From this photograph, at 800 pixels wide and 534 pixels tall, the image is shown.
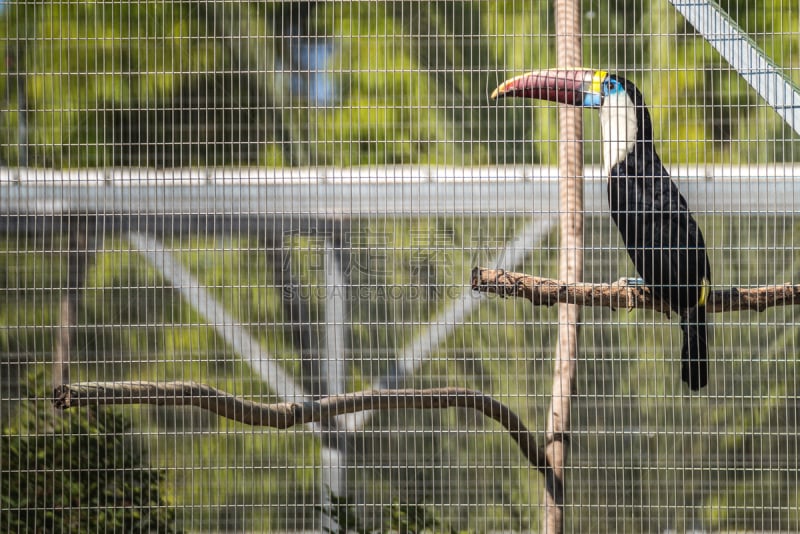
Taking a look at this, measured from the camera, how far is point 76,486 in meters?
2.90

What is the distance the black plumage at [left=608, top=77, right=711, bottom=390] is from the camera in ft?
9.35

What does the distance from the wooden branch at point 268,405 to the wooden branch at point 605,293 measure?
350 mm

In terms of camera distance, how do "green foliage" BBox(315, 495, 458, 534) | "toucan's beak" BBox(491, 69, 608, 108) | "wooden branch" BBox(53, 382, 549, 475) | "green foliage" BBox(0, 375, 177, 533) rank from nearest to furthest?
"wooden branch" BBox(53, 382, 549, 475), "green foliage" BBox(0, 375, 177, 533), "green foliage" BBox(315, 495, 458, 534), "toucan's beak" BBox(491, 69, 608, 108)

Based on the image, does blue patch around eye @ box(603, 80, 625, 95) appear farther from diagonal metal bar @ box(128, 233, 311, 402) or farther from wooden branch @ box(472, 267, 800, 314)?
diagonal metal bar @ box(128, 233, 311, 402)

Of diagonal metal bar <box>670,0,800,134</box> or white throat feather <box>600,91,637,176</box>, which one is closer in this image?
diagonal metal bar <box>670,0,800,134</box>

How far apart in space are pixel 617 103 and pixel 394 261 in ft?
3.47

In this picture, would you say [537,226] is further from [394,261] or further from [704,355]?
[704,355]

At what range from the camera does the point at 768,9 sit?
4.30m

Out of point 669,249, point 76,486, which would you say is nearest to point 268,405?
point 76,486

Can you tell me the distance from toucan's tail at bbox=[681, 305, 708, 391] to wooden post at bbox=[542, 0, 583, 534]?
1.19 feet

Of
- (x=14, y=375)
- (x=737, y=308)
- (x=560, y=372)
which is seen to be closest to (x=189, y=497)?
(x=14, y=375)

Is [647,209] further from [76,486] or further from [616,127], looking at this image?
[76,486]

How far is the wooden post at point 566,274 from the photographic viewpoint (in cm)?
297

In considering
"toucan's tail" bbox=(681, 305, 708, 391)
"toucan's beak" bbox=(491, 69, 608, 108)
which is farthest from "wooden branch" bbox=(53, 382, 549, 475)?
"toucan's beak" bbox=(491, 69, 608, 108)
